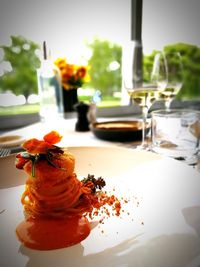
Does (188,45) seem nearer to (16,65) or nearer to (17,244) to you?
(16,65)

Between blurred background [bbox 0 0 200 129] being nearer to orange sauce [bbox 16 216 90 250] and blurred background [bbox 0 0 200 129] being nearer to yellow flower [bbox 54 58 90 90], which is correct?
yellow flower [bbox 54 58 90 90]

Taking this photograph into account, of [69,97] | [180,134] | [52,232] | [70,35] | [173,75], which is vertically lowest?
[52,232]

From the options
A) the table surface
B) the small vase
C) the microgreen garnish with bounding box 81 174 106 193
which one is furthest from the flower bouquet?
the microgreen garnish with bounding box 81 174 106 193

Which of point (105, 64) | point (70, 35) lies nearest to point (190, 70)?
point (105, 64)

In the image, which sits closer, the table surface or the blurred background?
the table surface

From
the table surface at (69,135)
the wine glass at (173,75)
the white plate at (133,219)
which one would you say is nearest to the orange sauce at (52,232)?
the white plate at (133,219)

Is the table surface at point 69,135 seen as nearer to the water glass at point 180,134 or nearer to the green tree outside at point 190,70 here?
the water glass at point 180,134

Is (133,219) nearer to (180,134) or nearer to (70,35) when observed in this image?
(180,134)
